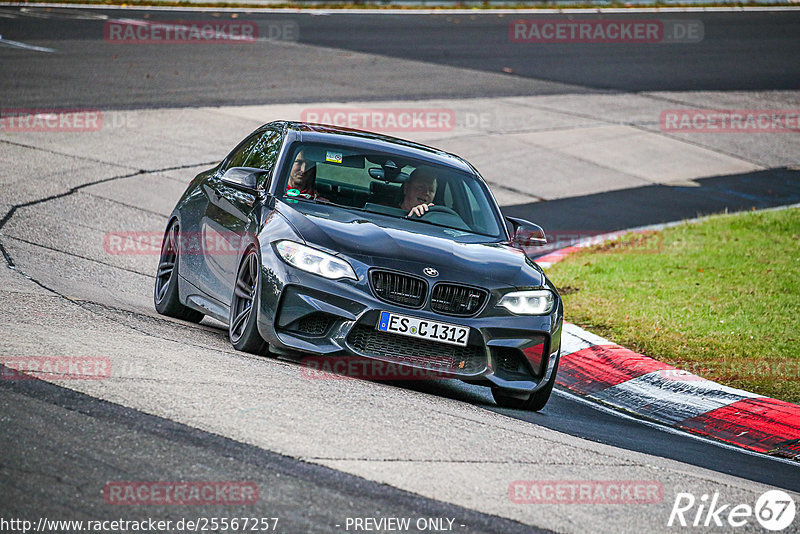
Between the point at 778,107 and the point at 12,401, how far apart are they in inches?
894

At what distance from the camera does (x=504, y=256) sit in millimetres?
7645

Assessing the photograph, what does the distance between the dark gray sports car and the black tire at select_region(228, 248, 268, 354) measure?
13mm

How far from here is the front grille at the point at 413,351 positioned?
6.84 metres

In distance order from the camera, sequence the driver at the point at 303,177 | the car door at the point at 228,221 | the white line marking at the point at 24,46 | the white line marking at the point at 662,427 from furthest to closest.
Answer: the white line marking at the point at 24,46 < the driver at the point at 303,177 < the car door at the point at 228,221 < the white line marking at the point at 662,427

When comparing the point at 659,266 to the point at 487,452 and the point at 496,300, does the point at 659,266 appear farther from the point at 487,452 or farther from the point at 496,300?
the point at 487,452

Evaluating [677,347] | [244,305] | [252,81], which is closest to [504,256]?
[244,305]

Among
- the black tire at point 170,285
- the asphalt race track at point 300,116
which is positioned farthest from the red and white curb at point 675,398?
the black tire at point 170,285

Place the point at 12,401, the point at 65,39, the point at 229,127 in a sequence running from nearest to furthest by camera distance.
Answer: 1. the point at 12,401
2. the point at 229,127
3. the point at 65,39

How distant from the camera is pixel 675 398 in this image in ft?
27.3

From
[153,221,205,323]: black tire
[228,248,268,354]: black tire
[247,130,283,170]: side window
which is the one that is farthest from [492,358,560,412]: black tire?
[153,221,205,323]: black tire

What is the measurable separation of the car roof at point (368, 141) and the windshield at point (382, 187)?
0.11 meters

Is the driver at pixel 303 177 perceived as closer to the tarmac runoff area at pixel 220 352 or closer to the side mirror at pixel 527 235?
the tarmac runoff area at pixel 220 352

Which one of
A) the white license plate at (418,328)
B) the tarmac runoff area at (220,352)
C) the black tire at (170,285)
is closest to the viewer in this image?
the tarmac runoff area at (220,352)

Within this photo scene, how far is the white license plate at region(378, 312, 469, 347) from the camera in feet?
22.3
